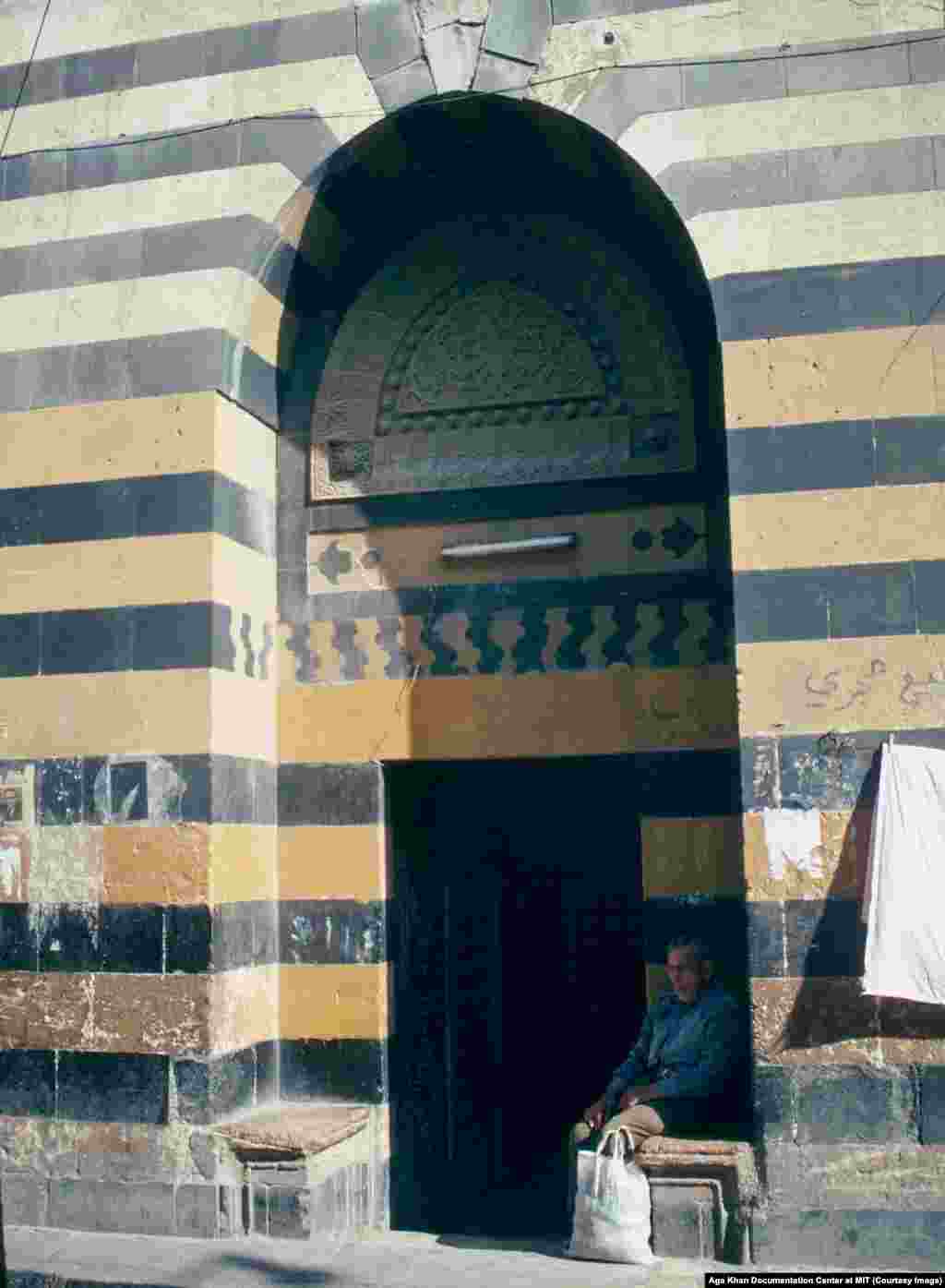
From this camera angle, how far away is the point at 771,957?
20.2 ft

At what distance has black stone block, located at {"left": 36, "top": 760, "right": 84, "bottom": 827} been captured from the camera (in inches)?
275

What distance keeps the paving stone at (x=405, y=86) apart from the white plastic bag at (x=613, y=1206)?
5.01 meters

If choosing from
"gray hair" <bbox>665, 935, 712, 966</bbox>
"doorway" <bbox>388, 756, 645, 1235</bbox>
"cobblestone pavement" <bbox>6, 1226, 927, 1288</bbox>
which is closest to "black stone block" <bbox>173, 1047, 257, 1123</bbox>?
"cobblestone pavement" <bbox>6, 1226, 927, 1288</bbox>

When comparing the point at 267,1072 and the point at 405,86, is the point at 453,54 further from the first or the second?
the point at 267,1072

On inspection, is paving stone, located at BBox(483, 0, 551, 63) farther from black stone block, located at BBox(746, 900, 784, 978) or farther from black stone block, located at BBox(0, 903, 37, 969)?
black stone block, located at BBox(0, 903, 37, 969)

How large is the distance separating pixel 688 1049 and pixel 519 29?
4.97 metres

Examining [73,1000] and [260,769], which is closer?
[73,1000]

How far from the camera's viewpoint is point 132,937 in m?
6.83

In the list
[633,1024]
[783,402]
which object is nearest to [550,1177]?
[633,1024]

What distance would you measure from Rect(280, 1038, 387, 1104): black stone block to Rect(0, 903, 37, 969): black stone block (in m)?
1.34

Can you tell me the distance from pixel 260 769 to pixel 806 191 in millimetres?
3865

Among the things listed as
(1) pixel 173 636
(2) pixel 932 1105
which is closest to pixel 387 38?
(1) pixel 173 636

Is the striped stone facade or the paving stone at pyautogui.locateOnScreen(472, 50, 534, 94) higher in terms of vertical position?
the paving stone at pyautogui.locateOnScreen(472, 50, 534, 94)

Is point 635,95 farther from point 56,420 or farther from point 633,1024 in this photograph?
point 633,1024
